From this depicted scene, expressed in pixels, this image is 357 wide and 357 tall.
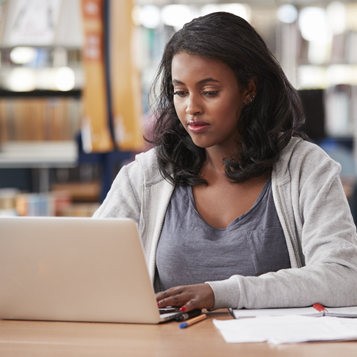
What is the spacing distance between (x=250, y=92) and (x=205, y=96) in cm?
17

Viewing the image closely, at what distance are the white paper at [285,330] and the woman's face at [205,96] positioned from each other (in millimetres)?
548

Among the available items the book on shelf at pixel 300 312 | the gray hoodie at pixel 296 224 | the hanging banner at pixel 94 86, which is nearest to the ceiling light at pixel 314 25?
the hanging banner at pixel 94 86

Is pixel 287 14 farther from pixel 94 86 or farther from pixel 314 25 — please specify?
pixel 94 86

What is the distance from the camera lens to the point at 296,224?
1360 millimetres

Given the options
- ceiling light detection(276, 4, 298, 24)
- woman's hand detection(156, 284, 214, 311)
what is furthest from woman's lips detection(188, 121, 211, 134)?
ceiling light detection(276, 4, 298, 24)

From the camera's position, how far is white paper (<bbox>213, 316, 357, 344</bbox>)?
0.90 metres

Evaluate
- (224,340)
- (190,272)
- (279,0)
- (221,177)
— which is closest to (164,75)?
(221,177)

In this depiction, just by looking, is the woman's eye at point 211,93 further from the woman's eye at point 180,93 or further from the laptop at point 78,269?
the laptop at point 78,269

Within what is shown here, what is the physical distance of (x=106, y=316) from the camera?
1015 mm

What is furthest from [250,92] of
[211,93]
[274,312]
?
[274,312]

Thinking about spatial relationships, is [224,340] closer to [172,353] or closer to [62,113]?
[172,353]

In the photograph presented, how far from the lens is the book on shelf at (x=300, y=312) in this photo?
105 cm

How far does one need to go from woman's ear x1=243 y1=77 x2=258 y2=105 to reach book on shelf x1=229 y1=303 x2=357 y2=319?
0.60 metres

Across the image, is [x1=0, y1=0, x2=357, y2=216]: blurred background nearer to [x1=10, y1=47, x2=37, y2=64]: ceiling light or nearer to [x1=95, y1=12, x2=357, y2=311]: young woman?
[x1=10, y1=47, x2=37, y2=64]: ceiling light
